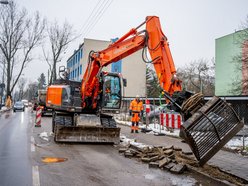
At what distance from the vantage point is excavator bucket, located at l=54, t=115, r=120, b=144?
1073 centimetres

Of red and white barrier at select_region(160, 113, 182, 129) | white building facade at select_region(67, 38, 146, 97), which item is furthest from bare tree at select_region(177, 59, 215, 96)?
red and white barrier at select_region(160, 113, 182, 129)

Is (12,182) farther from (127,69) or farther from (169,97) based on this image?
(127,69)

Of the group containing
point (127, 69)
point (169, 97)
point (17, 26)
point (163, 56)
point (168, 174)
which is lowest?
point (168, 174)

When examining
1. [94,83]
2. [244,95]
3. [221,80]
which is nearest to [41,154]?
[94,83]

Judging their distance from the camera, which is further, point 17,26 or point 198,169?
point 17,26

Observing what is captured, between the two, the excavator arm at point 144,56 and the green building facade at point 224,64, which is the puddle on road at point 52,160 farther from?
the green building facade at point 224,64

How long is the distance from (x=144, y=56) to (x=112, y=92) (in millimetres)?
3645

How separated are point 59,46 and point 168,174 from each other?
1603 inches

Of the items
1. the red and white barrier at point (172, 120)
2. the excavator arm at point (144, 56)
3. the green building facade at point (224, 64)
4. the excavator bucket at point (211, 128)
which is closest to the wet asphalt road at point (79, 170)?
the excavator bucket at point (211, 128)

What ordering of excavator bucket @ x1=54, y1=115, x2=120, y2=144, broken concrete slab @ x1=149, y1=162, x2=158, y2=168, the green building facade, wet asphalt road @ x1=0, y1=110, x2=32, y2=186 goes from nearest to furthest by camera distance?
wet asphalt road @ x1=0, y1=110, x2=32, y2=186, broken concrete slab @ x1=149, y1=162, x2=158, y2=168, excavator bucket @ x1=54, y1=115, x2=120, y2=144, the green building facade

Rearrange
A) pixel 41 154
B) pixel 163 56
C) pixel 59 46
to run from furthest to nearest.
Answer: pixel 59 46, pixel 41 154, pixel 163 56

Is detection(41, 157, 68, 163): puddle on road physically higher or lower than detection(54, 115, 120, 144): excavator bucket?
lower

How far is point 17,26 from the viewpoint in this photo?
128 feet

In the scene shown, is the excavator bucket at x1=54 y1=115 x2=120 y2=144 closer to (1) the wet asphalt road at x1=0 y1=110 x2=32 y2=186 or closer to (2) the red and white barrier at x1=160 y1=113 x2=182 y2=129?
(1) the wet asphalt road at x1=0 y1=110 x2=32 y2=186
